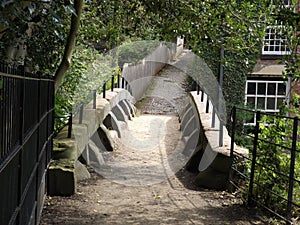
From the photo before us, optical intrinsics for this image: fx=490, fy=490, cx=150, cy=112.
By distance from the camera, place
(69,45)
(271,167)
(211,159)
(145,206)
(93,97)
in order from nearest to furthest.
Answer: (271,167), (145,206), (69,45), (211,159), (93,97)

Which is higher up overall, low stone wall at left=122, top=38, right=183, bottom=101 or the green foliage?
low stone wall at left=122, top=38, right=183, bottom=101

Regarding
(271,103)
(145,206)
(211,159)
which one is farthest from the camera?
(271,103)

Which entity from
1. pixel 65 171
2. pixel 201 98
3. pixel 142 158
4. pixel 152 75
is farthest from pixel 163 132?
pixel 152 75

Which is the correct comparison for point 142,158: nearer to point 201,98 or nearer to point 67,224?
point 201,98

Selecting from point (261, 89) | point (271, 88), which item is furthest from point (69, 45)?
point (271, 88)

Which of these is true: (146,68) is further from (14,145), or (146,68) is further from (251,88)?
(14,145)

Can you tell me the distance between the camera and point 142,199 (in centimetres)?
718

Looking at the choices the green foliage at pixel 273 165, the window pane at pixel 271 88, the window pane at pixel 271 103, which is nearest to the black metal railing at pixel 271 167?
the green foliage at pixel 273 165

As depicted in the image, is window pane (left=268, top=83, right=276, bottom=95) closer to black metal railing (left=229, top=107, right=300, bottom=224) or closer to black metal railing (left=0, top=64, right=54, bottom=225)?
black metal railing (left=229, top=107, right=300, bottom=224)

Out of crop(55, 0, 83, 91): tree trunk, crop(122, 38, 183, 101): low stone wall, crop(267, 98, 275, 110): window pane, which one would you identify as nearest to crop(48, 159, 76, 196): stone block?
crop(55, 0, 83, 91): tree trunk

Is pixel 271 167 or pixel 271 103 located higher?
pixel 271 103

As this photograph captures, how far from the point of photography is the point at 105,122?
42.5 feet

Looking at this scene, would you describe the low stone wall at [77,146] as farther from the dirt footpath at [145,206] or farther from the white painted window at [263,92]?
the white painted window at [263,92]

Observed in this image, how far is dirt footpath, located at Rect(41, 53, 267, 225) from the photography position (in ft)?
20.0
